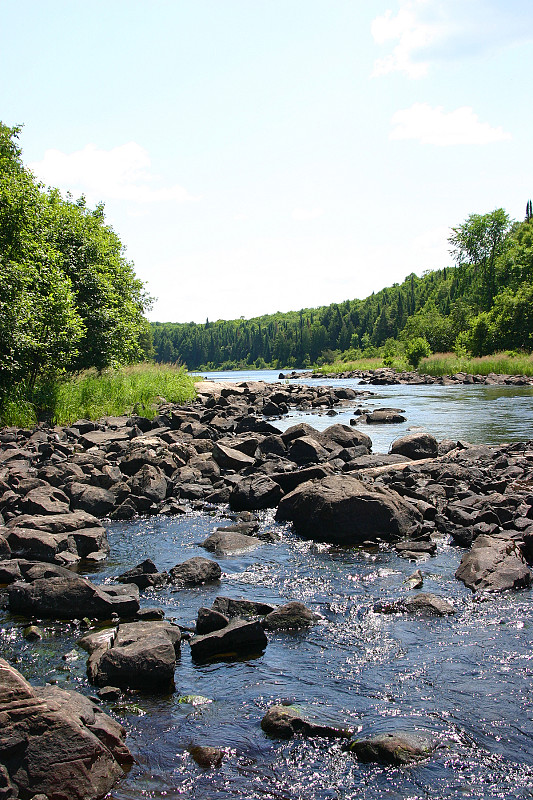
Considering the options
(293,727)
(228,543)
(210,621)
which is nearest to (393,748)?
(293,727)

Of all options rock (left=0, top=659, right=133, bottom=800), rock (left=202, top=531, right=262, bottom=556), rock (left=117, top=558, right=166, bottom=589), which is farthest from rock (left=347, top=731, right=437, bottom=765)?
rock (left=202, top=531, right=262, bottom=556)

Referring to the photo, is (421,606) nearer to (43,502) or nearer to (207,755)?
(207,755)

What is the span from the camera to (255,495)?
41.0 ft

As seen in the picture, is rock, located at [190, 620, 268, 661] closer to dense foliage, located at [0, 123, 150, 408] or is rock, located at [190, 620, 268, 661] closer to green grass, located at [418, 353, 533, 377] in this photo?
dense foliage, located at [0, 123, 150, 408]

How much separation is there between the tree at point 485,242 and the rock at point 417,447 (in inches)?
3183

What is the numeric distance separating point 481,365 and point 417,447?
45161mm

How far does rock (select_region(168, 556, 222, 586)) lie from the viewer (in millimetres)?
8188

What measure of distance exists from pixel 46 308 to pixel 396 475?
594 inches

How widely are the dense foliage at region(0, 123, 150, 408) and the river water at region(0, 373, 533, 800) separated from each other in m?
13.5

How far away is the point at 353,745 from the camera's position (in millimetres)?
4562

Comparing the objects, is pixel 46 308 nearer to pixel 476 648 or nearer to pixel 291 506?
pixel 291 506

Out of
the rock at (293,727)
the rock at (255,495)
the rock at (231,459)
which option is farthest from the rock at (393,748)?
the rock at (231,459)

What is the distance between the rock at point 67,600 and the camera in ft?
22.8

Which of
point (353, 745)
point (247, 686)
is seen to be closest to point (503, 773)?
point (353, 745)
